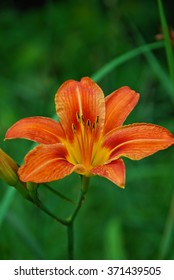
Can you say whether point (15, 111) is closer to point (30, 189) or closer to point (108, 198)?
point (108, 198)

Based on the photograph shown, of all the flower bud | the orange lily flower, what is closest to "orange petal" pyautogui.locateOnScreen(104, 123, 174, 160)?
the orange lily flower

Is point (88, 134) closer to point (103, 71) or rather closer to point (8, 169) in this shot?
point (8, 169)

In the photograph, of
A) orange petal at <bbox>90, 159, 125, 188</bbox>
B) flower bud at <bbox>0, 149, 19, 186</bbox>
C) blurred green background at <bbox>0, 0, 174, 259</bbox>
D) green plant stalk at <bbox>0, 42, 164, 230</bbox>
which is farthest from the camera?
blurred green background at <bbox>0, 0, 174, 259</bbox>

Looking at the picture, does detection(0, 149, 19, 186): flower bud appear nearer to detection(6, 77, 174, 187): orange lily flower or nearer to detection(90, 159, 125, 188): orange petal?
detection(6, 77, 174, 187): orange lily flower
